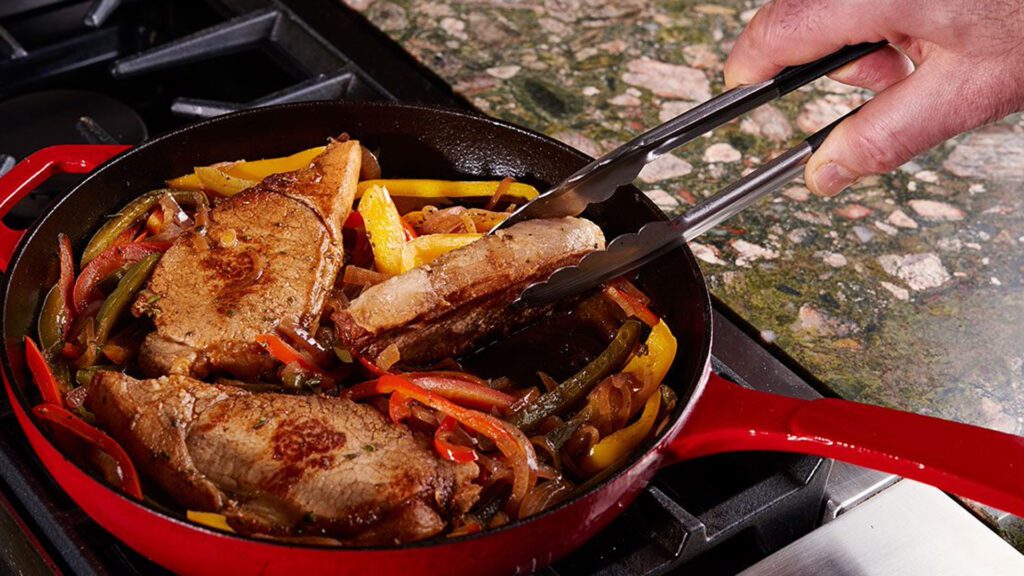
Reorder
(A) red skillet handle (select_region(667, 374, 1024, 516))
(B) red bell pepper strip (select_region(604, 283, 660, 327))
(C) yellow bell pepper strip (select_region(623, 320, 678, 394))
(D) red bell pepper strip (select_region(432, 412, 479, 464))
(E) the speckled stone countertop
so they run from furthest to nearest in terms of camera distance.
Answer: (E) the speckled stone countertop
(B) red bell pepper strip (select_region(604, 283, 660, 327))
(C) yellow bell pepper strip (select_region(623, 320, 678, 394))
(D) red bell pepper strip (select_region(432, 412, 479, 464))
(A) red skillet handle (select_region(667, 374, 1024, 516))

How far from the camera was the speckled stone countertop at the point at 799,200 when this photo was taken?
7.55 feet

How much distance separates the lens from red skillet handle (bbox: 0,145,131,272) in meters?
1.96

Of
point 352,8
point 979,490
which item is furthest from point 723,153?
point 979,490

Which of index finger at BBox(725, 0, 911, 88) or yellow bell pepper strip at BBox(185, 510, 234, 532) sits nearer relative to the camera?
yellow bell pepper strip at BBox(185, 510, 234, 532)

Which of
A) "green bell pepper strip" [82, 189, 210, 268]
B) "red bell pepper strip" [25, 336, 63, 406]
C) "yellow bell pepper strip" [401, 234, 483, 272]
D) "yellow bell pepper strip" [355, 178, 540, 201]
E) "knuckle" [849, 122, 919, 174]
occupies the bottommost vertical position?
"yellow bell pepper strip" [401, 234, 483, 272]

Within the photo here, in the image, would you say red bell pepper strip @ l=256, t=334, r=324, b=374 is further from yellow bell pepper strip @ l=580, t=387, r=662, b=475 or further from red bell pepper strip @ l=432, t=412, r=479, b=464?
yellow bell pepper strip @ l=580, t=387, r=662, b=475

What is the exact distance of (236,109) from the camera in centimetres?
253

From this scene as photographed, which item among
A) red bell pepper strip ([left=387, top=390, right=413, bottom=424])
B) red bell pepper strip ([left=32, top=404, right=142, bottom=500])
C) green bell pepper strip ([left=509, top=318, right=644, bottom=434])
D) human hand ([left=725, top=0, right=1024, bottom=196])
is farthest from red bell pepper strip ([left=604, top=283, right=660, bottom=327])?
red bell pepper strip ([left=32, top=404, right=142, bottom=500])

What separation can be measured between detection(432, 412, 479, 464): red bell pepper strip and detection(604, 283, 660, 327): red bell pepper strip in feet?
1.59

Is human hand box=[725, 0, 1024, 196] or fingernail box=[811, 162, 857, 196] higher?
human hand box=[725, 0, 1024, 196]

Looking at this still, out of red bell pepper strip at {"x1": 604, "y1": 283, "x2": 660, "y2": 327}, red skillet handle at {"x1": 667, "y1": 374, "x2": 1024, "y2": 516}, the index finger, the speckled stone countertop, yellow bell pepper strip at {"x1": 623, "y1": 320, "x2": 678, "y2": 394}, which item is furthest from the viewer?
the speckled stone countertop

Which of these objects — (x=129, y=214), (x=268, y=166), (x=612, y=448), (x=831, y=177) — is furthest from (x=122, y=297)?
(x=831, y=177)

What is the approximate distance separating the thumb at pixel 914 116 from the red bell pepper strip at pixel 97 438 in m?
1.27

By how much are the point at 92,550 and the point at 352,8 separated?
1.96 meters
